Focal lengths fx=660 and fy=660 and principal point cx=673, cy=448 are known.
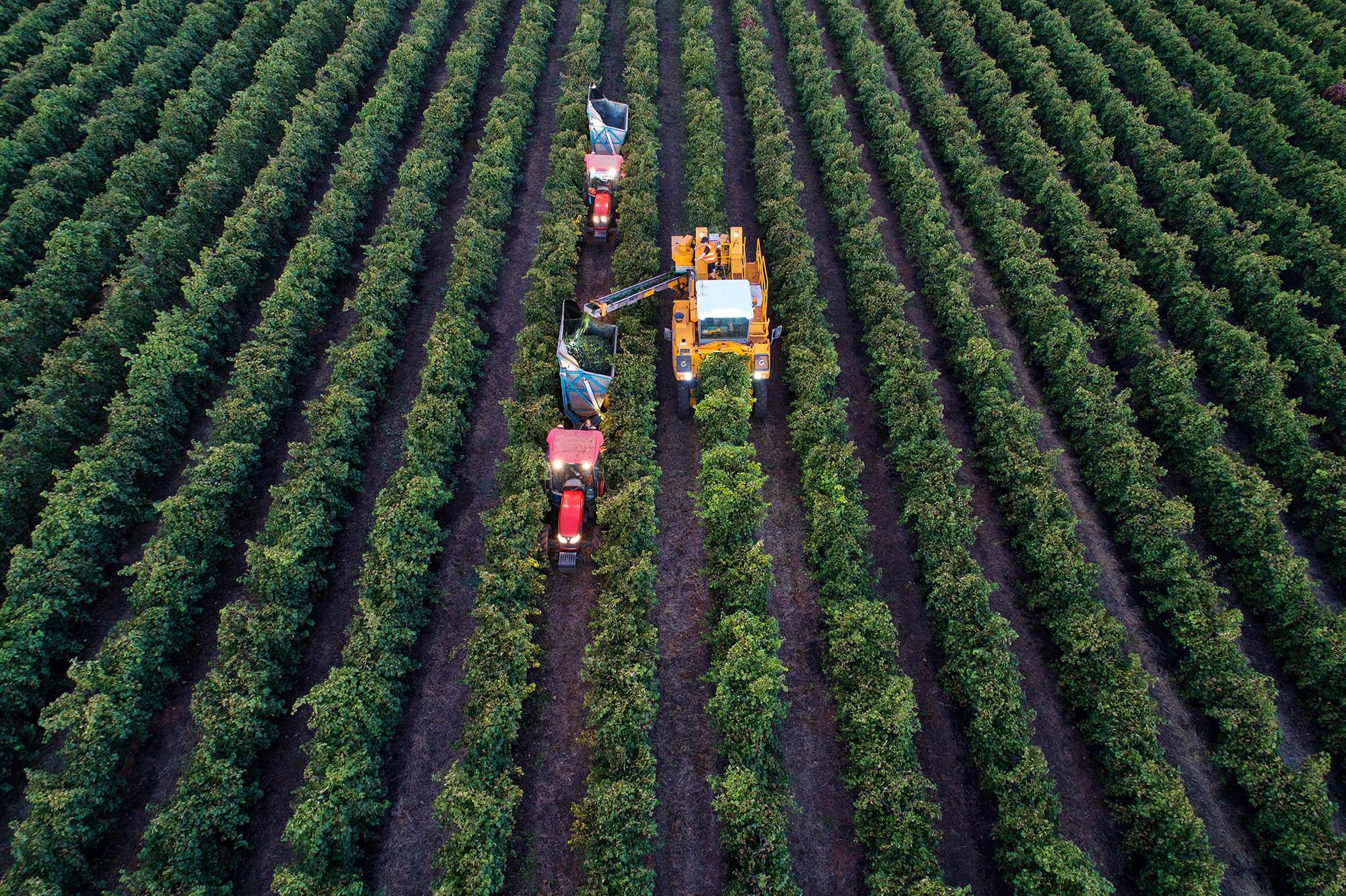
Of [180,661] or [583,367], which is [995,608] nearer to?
[583,367]

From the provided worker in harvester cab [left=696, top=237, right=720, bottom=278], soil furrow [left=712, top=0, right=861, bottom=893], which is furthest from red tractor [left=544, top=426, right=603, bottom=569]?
worker in harvester cab [left=696, top=237, right=720, bottom=278]

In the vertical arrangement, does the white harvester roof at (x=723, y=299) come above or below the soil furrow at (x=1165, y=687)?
above

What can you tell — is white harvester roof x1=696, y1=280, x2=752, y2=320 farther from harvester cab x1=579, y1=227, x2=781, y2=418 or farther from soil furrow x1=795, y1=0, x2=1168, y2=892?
soil furrow x1=795, y1=0, x2=1168, y2=892

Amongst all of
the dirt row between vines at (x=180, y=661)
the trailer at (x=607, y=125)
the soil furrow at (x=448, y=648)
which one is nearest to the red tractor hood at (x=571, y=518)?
the soil furrow at (x=448, y=648)

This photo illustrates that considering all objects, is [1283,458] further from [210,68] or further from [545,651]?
[210,68]

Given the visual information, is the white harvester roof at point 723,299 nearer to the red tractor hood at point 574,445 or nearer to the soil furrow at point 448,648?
the red tractor hood at point 574,445

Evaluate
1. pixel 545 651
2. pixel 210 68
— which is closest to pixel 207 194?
pixel 210 68
